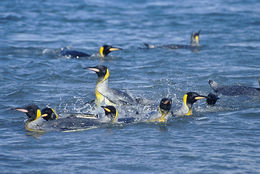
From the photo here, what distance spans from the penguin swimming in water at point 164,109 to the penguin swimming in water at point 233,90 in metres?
2.47

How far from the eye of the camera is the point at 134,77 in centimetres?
1290

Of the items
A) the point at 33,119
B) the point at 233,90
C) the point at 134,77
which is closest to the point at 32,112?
the point at 33,119

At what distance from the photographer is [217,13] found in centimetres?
2288

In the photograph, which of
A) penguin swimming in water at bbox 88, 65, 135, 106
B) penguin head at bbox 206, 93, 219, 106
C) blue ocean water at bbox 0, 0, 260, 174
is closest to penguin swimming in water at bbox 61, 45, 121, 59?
blue ocean water at bbox 0, 0, 260, 174

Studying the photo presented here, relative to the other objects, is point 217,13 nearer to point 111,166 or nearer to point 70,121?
point 70,121

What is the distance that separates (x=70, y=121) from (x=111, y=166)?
2052 mm

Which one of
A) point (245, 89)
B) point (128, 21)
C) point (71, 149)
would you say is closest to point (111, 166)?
point (71, 149)

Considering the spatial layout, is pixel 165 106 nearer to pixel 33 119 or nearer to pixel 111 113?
pixel 111 113

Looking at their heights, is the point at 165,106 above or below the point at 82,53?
below

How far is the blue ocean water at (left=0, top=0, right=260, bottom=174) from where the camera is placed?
7.08m

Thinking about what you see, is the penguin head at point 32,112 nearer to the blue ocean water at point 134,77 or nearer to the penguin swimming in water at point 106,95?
the blue ocean water at point 134,77

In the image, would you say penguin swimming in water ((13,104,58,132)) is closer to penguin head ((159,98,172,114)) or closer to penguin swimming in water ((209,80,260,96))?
penguin head ((159,98,172,114))

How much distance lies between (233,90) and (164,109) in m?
2.74

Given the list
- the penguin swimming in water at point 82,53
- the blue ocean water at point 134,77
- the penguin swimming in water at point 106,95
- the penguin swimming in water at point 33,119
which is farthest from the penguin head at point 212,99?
the penguin swimming in water at point 82,53
